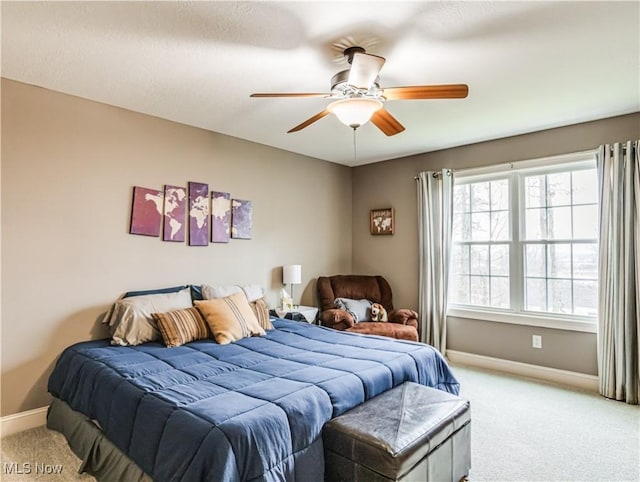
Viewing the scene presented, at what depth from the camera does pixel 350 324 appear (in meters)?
4.22

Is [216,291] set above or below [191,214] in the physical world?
below

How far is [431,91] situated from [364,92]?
1.42ft

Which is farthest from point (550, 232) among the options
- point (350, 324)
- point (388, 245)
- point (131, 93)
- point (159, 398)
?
point (131, 93)

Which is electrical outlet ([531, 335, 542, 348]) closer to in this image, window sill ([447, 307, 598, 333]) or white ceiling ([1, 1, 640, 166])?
window sill ([447, 307, 598, 333])

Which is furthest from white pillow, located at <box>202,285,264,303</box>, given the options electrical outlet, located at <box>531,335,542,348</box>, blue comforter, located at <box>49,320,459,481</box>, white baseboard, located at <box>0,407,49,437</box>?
electrical outlet, located at <box>531,335,542,348</box>

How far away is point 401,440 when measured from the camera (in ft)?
5.78

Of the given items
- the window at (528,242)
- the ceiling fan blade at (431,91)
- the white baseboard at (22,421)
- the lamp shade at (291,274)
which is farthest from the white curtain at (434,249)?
the white baseboard at (22,421)

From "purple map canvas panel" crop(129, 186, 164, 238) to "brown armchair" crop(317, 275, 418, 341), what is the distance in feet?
6.78

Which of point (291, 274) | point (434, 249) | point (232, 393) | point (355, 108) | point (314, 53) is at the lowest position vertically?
point (232, 393)

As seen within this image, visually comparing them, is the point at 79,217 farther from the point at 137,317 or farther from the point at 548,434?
the point at 548,434

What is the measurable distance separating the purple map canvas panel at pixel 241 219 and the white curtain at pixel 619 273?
354 centimetres

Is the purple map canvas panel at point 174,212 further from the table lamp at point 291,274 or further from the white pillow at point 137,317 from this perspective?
the table lamp at point 291,274

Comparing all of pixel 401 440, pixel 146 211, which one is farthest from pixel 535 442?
pixel 146 211

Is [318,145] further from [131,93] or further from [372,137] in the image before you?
[131,93]
